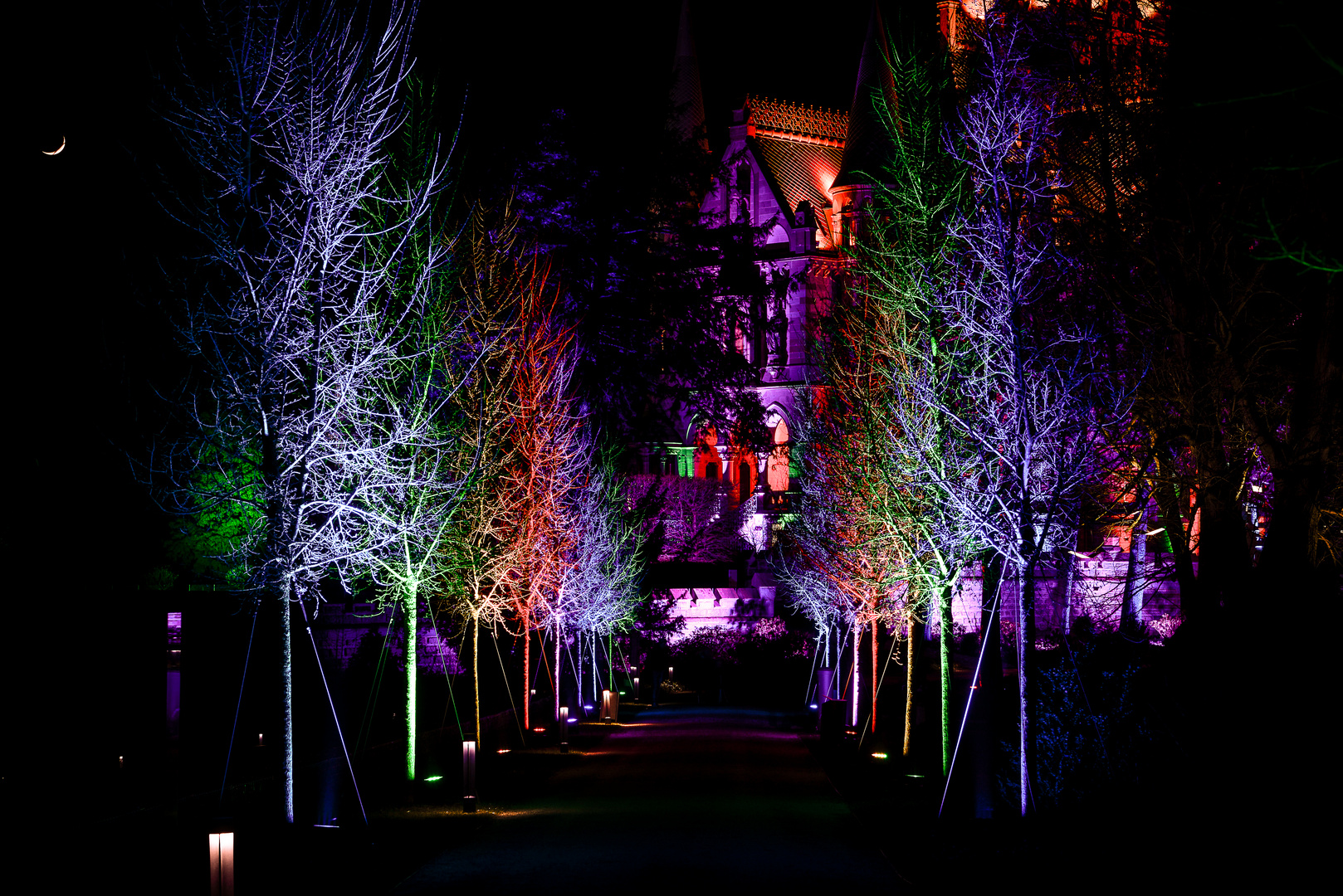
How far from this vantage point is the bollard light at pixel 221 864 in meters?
9.58

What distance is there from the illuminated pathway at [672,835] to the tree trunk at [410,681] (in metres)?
1.63

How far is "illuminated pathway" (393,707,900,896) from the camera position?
11977 mm

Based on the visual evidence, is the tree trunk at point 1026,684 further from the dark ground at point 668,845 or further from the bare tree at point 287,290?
the bare tree at point 287,290

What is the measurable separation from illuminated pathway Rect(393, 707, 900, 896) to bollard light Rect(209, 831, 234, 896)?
2.13 m

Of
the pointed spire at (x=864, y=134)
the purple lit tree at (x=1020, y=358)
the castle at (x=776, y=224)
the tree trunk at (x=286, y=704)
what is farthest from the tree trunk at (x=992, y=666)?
the pointed spire at (x=864, y=134)

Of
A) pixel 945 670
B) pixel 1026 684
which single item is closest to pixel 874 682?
pixel 945 670

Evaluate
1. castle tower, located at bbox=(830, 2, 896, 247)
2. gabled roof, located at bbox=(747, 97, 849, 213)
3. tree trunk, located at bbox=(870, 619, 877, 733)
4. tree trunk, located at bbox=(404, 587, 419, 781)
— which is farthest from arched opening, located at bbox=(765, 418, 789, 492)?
tree trunk, located at bbox=(404, 587, 419, 781)

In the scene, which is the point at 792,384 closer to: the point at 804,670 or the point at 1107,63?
the point at 804,670

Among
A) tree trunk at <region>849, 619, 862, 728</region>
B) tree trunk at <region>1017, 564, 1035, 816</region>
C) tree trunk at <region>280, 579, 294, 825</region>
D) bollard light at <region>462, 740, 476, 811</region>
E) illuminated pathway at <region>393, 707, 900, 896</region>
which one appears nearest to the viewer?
illuminated pathway at <region>393, 707, 900, 896</region>

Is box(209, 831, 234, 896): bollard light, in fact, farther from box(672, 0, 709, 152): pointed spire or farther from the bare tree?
box(672, 0, 709, 152): pointed spire

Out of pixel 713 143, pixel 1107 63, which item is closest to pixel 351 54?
pixel 1107 63

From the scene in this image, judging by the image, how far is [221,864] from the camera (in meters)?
9.59

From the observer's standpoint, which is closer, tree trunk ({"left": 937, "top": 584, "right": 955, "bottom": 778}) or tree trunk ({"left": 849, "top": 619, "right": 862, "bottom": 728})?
tree trunk ({"left": 937, "top": 584, "right": 955, "bottom": 778})

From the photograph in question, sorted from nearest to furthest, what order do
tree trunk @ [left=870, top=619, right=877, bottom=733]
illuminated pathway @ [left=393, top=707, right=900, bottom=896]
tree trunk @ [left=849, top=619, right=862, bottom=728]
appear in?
illuminated pathway @ [left=393, top=707, right=900, bottom=896]
tree trunk @ [left=870, top=619, right=877, bottom=733]
tree trunk @ [left=849, top=619, right=862, bottom=728]
